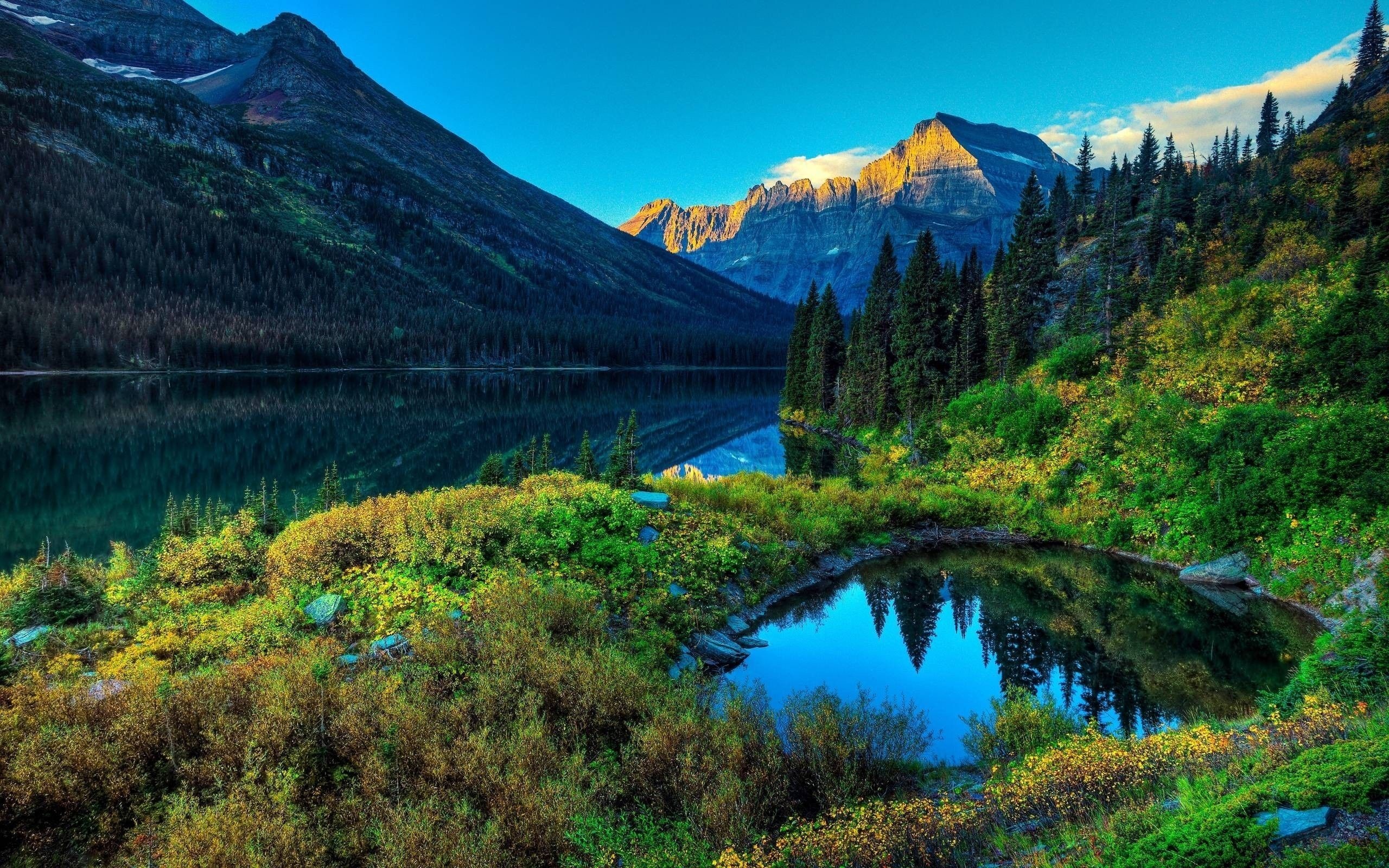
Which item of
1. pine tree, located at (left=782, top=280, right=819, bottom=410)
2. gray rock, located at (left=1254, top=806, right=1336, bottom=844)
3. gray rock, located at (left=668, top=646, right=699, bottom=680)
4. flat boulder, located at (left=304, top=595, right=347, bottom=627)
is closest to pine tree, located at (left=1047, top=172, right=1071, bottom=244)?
pine tree, located at (left=782, top=280, right=819, bottom=410)

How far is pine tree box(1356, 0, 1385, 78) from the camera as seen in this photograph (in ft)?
202

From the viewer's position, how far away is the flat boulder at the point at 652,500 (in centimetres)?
2173

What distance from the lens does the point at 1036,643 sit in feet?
57.2

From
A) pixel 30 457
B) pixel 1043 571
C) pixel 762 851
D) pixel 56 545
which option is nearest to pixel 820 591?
pixel 1043 571

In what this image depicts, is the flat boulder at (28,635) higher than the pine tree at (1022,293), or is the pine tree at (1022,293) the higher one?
the pine tree at (1022,293)

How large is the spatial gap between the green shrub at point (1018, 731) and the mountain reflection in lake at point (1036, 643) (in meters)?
0.83

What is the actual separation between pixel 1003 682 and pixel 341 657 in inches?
608

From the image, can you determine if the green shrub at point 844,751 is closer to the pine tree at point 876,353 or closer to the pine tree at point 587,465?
the pine tree at point 587,465

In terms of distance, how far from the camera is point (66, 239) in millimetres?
125625

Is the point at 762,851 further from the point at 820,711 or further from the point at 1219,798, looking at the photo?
the point at 1219,798

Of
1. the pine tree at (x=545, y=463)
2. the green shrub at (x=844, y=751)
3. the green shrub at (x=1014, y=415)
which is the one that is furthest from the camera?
the green shrub at (x=1014, y=415)

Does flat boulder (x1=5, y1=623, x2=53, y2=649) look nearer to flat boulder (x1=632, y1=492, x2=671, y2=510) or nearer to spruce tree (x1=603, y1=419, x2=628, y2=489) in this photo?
flat boulder (x1=632, y1=492, x2=671, y2=510)

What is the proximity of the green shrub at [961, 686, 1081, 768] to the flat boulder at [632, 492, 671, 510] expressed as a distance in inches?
499

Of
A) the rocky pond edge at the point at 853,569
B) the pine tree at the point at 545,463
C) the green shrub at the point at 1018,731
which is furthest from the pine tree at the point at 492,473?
the green shrub at the point at 1018,731
